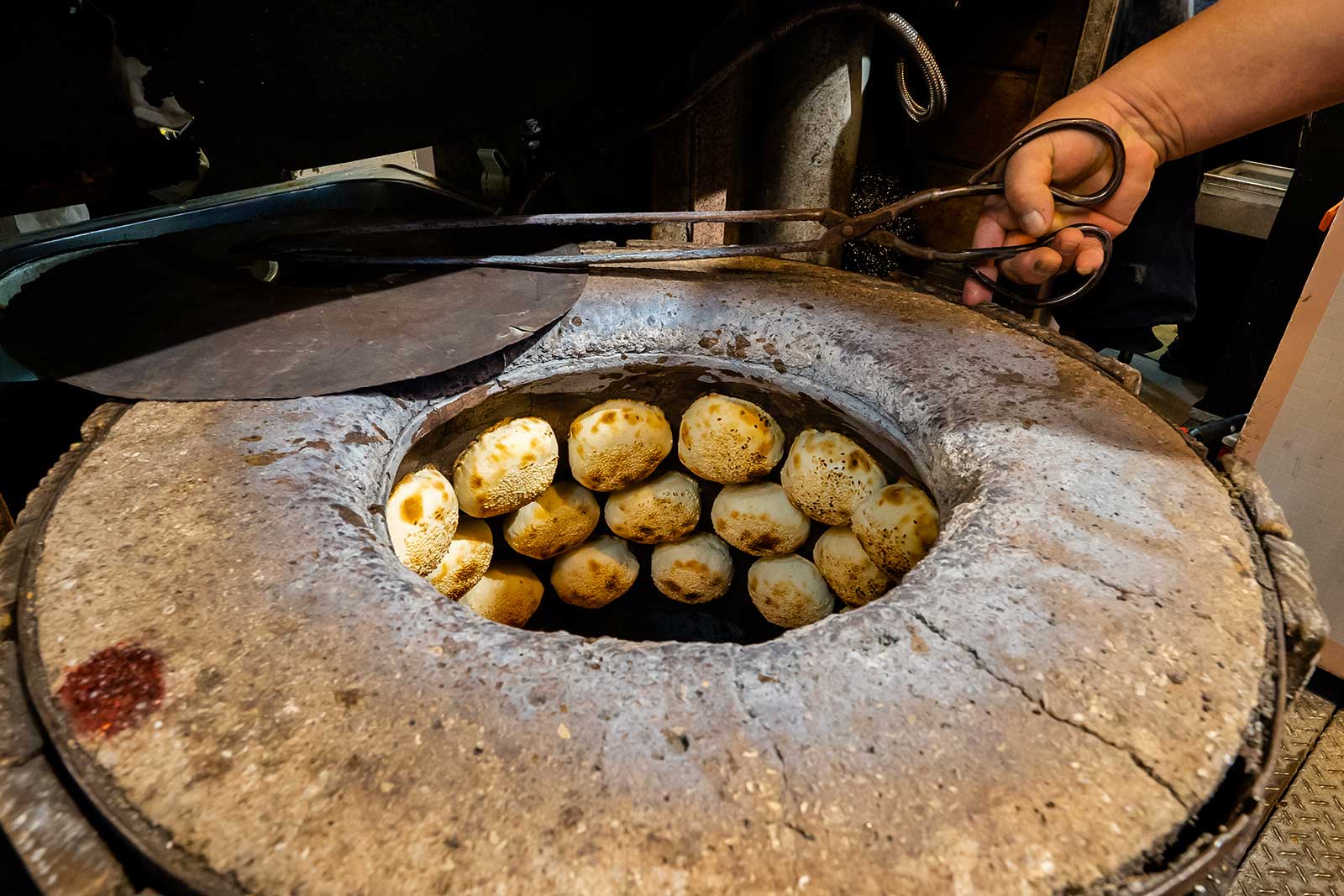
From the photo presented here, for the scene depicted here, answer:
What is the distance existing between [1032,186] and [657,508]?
106 centimetres

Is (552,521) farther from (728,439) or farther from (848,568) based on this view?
(848,568)

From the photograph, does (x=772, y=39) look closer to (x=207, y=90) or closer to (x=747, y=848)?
(x=207, y=90)

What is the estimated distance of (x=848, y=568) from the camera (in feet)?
5.86

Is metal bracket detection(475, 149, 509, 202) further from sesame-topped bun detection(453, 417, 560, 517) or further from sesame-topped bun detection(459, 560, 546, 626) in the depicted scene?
sesame-topped bun detection(459, 560, 546, 626)

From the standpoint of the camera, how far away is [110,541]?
1048 mm

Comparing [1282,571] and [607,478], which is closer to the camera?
[1282,571]

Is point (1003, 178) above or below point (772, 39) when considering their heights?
below

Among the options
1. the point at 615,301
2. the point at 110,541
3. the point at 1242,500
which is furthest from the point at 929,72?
the point at 110,541

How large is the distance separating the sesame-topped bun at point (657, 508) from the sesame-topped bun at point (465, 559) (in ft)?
1.05

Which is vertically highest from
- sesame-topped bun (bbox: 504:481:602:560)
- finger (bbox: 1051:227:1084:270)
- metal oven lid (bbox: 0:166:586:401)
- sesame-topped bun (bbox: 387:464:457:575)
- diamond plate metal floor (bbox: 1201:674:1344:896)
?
finger (bbox: 1051:227:1084:270)

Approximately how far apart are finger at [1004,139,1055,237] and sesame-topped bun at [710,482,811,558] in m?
0.79

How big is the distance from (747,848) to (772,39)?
1738mm

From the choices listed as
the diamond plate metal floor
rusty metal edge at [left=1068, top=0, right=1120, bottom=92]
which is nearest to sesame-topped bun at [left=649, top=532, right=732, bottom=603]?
the diamond plate metal floor

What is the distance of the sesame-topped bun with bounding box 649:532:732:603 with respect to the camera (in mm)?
2064
